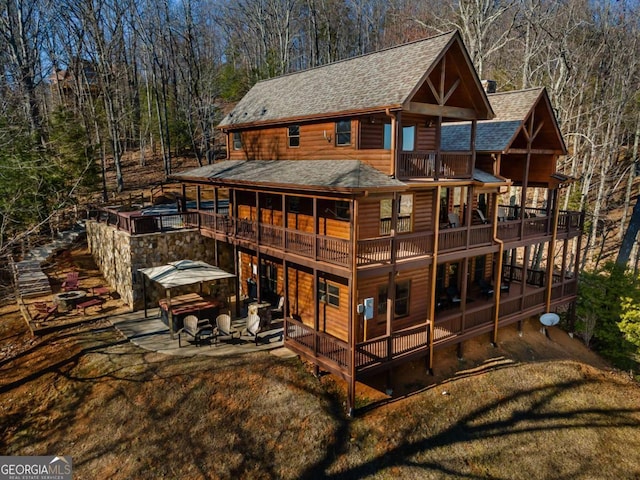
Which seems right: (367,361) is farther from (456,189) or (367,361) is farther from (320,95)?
(320,95)

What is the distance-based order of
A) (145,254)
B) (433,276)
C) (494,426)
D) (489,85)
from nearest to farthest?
(494,426), (433,276), (145,254), (489,85)

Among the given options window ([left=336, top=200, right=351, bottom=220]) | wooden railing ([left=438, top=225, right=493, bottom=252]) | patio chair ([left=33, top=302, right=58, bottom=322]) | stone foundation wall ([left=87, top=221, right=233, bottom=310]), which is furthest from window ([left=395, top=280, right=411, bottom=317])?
patio chair ([left=33, top=302, right=58, bottom=322])

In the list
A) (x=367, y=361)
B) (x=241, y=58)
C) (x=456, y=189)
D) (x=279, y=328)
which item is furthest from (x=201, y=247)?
(x=241, y=58)

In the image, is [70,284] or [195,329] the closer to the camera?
[195,329]

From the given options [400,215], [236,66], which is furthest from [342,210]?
[236,66]

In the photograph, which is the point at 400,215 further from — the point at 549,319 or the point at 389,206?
the point at 549,319

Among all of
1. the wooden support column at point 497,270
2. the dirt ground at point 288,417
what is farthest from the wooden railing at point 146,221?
the wooden support column at point 497,270
